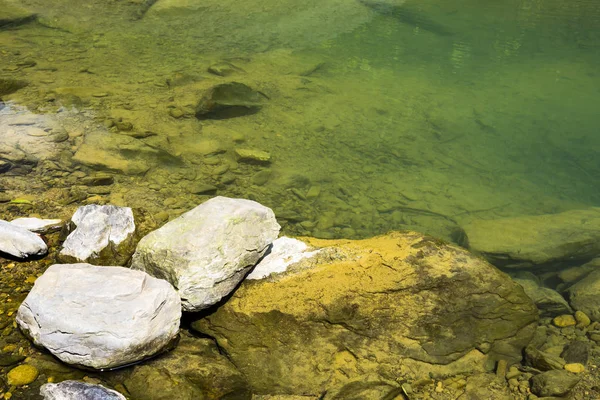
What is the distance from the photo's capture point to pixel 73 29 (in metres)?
8.57

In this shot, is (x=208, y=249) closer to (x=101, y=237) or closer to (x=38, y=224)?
(x=101, y=237)

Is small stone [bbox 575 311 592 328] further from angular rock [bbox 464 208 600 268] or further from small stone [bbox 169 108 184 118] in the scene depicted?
small stone [bbox 169 108 184 118]

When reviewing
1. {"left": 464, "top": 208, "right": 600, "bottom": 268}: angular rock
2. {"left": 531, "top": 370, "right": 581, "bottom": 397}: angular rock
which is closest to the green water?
{"left": 464, "top": 208, "right": 600, "bottom": 268}: angular rock

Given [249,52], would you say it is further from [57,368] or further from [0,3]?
[57,368]

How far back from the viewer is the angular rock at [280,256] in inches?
133

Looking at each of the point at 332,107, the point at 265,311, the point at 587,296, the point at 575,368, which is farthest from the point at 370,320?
the point at 332,107

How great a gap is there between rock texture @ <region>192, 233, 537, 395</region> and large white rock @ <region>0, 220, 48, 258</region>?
3.91 ft

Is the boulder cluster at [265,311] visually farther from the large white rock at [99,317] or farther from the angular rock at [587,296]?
the angular rock at [587,296]

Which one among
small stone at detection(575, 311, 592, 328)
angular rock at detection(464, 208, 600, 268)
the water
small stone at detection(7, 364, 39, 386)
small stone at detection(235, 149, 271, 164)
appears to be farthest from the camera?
small stone at detection(235, 149, 271, 164)

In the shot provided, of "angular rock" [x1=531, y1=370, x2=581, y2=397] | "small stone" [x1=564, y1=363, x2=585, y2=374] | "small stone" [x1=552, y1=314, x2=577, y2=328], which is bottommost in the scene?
"small stone" [x1=552, y1=314, x2=577, y2=328]

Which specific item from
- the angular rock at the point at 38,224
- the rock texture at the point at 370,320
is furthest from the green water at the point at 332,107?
the rock texture at the point at 370,320

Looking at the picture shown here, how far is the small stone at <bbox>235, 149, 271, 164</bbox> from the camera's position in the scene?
209 inches

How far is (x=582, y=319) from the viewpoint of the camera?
13.0 ft

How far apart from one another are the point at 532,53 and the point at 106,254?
9169 millimetres
